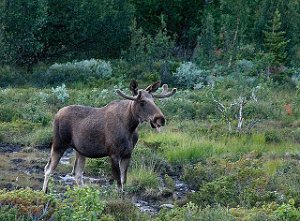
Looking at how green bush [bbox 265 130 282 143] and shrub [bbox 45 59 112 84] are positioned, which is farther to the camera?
shrub [bbox 45 59 112 84]

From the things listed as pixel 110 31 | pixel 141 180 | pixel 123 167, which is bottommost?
pixel 110 31

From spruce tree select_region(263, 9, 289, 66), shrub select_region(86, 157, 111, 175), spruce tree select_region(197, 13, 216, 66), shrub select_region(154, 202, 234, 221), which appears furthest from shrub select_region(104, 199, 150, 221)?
spruce tree select_region(197, 13, 216, 66)

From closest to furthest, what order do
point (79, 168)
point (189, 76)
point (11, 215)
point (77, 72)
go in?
1. point (11, 215)
2. point (79, 168)
3. point (189, 76)
4. point (77, 72)

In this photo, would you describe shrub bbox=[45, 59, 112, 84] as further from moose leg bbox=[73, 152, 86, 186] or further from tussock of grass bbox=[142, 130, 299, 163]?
moose leg bbox=[73, 152, 86, 186]

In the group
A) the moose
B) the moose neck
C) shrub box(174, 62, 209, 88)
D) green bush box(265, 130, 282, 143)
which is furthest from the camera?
shrub box(174, 62, 209, 88)

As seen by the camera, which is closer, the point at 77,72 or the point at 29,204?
the point at 29,204

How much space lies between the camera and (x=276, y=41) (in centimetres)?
2689

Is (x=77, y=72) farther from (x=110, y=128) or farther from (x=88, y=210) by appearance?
(x=88, y=210)

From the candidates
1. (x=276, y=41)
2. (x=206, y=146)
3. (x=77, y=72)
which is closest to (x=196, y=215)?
(x=206, y=146)

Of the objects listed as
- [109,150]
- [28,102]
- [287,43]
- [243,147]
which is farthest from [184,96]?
[109,150]

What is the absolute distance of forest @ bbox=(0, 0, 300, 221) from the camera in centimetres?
1002

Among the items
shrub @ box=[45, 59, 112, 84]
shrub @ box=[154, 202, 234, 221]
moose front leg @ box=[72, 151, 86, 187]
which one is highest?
shrub @ box=[154, 202, 234, 221]

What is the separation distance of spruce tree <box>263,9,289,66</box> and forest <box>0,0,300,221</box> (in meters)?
0.06

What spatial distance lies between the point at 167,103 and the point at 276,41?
28.9ft
